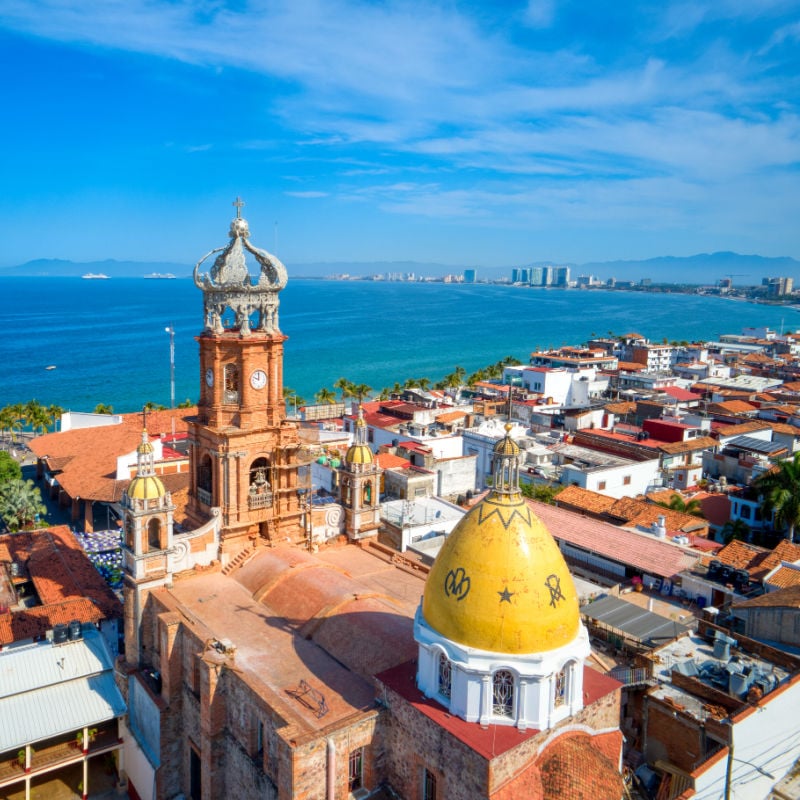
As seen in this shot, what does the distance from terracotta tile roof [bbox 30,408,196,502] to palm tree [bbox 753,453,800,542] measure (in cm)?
3384

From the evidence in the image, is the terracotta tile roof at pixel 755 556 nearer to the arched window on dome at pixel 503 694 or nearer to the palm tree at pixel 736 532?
the palm tree at pixel 736 532

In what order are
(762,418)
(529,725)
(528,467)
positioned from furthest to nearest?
1. (762,418)
2. (528,467)
3. (529,725)

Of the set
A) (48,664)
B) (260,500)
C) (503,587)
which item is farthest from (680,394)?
(48,664)

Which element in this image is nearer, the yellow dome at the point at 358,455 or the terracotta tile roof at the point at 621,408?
the yellow dome at the point at 358,455

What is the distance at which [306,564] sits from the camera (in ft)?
75.3

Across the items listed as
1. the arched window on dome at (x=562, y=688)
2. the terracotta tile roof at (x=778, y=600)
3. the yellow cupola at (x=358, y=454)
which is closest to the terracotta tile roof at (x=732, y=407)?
the terracotta tile roof at (x=778, y=600)

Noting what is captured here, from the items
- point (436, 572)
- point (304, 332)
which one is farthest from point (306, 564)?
point (304, 332)

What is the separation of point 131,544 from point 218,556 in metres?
3.08

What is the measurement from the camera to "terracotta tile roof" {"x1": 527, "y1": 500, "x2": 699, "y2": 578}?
29.7 m

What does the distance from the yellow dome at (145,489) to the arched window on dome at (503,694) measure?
12834mm

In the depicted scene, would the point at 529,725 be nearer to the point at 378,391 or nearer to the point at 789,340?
the point at 378,391

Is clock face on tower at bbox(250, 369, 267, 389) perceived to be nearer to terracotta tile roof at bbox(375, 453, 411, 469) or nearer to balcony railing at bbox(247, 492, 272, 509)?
balcony railing at bbox(247, 492, 272, 509)

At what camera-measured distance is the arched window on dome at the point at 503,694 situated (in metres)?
15.6

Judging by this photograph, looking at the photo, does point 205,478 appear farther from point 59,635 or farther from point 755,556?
point 755,556
